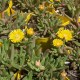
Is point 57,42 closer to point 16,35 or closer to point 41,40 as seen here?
point 41,40

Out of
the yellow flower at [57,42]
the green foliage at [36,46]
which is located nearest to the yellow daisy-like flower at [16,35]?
the green foliage at [36,46]

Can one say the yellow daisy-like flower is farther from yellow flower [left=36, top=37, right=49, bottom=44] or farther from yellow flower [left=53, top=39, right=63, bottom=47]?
yellow flower [left=53, top=39, right=63, bottom=47]

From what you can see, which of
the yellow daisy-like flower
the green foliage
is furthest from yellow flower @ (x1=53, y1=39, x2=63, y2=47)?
the yellow daisy-like flower

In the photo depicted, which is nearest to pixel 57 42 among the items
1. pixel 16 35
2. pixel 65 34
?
pixel 65 34

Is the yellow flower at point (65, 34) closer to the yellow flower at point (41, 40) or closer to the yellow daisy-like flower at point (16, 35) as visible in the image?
the yellow flower at point (41, 40)

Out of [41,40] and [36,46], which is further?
[41,40]

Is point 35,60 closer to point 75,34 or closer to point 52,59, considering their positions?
point 52,59
